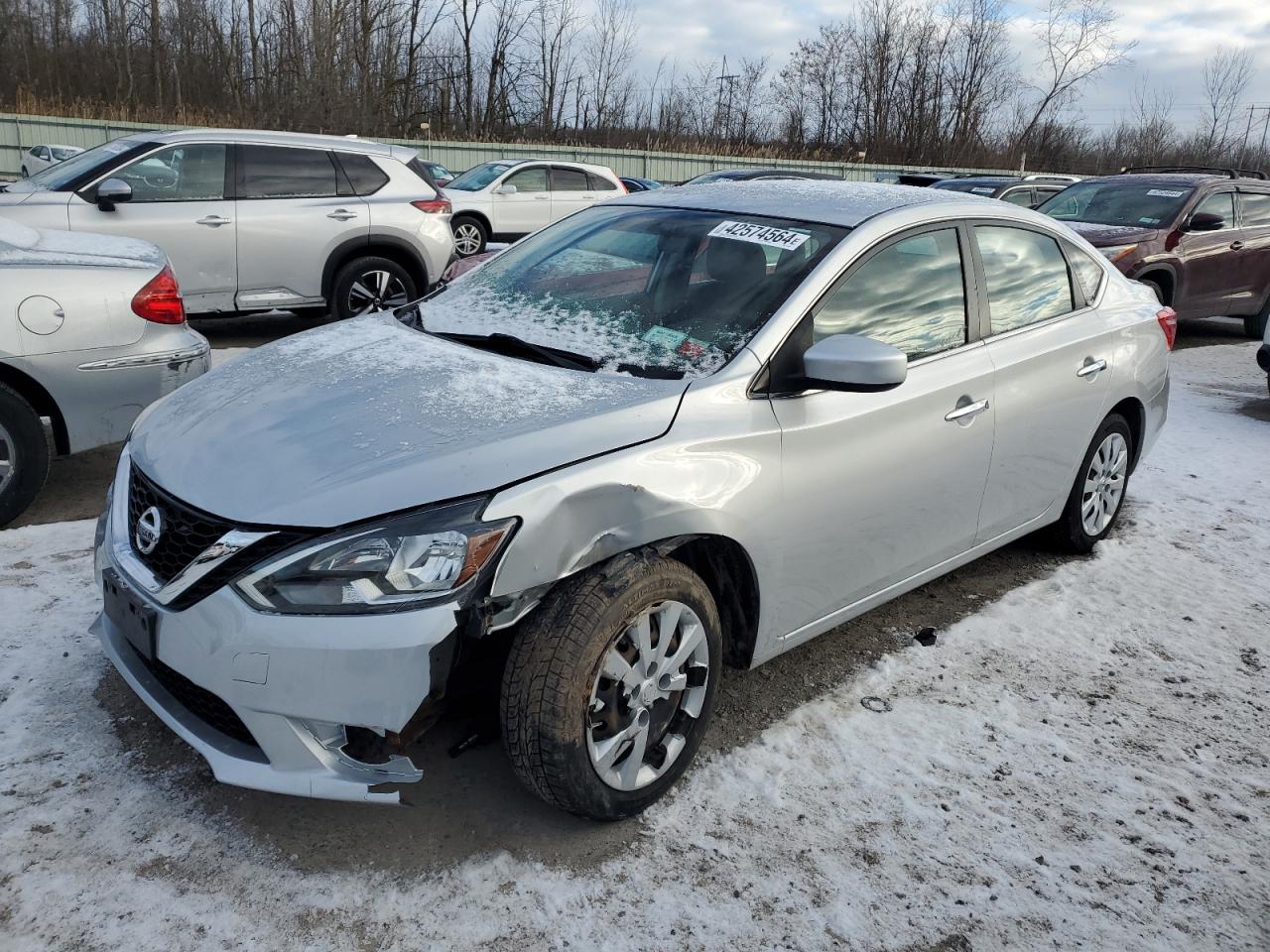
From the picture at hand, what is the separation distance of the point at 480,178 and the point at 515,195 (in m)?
0.73

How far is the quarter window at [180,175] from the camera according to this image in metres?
7.54

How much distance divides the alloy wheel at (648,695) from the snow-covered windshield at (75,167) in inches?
267

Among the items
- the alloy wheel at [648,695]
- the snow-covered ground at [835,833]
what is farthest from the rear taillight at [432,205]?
the alloy wheel at [648,695]

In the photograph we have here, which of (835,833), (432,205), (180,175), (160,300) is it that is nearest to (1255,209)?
(432,205)

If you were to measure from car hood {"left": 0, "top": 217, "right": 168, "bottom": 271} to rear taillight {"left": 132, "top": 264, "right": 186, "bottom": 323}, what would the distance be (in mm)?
83

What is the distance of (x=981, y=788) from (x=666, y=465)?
136 centimetres

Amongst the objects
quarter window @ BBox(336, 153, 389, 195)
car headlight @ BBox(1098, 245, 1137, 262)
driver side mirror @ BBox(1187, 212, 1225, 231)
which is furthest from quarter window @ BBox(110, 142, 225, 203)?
driver side mirror @ BBox(1187, 212, 1225, 231)

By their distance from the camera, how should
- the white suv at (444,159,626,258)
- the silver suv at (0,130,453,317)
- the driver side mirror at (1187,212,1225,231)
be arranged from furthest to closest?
the white suv at (444,159,626,258), the driver side mirror at (1187,212,1225,231), the silver suv at (0,130,453,317)

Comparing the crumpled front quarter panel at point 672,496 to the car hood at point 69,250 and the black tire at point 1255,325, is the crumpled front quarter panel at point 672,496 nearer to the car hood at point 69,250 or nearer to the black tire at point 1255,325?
the car hood at point 69,250

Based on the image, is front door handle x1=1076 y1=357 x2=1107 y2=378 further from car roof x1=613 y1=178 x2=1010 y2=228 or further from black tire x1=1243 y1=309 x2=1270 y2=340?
black tire x1=1243 y1=309 x2=1270 y2=340

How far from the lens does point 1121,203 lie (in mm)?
10734

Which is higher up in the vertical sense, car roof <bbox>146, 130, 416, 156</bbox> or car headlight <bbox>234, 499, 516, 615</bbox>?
car roof <bbox>146, 130, 416, 156</bbox>

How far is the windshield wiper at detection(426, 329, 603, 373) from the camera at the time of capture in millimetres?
2998

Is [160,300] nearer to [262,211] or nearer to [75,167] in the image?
[262,211]
